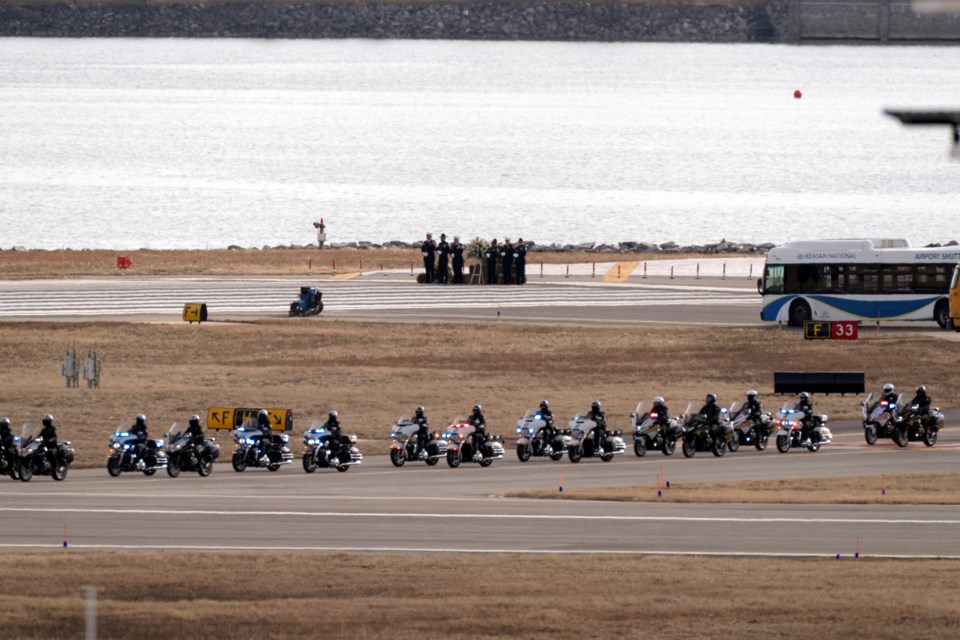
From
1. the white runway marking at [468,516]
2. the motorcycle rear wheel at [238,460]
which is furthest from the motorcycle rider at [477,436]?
the white runway marking at [468,516]

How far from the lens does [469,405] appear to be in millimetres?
53500

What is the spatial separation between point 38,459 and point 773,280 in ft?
126

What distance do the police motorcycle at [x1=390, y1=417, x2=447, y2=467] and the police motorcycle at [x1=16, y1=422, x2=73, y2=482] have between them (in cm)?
803

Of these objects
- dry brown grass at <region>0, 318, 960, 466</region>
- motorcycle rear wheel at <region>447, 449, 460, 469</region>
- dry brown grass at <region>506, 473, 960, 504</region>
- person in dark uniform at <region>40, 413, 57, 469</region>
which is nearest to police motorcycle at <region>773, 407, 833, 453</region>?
dry brown grass at <region>506, 473, 960, 504</region>

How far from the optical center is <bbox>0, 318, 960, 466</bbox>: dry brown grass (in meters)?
52.4

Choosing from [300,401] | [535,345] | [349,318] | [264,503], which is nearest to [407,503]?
[264,503]

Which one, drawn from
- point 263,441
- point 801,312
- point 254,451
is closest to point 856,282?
point 801,312

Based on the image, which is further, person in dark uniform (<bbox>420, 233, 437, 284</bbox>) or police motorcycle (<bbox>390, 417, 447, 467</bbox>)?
person in dark uniform (<bbox>420, 233, 437, 284</bbox>)

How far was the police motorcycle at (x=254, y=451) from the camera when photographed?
43.9m

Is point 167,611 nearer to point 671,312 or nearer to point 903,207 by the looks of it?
point 671,312

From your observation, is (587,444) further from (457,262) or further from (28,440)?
(457,262)

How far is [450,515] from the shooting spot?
37500 millimetres

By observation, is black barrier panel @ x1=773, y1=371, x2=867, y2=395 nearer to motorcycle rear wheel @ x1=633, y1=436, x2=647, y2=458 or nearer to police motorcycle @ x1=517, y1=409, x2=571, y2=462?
motorcycle rear wheel @ x1=633, y1=436, x2=647, y2=458

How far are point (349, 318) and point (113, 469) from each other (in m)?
31.1
